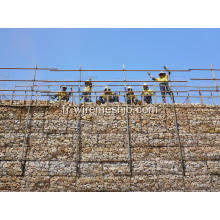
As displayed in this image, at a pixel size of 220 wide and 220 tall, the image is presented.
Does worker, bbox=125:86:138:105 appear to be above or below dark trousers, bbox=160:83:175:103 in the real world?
below

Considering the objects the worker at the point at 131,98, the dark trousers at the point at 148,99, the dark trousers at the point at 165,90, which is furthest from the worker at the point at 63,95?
the dark trousers at the point at 165,90

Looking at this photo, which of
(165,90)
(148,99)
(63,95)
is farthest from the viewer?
(165,90)

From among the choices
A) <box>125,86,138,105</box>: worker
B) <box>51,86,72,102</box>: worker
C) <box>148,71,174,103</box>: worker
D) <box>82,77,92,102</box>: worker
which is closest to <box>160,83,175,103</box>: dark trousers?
<box>148,71,174,103</box>: worker

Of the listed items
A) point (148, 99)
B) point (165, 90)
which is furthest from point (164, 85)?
point (148, 99)

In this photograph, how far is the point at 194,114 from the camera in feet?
34.1

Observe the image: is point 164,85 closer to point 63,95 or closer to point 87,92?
point 87,92

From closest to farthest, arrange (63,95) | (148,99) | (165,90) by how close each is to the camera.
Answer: (63,95)
(148,99)
(165,90)

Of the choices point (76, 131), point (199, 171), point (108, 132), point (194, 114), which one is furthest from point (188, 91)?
point (76, 131)

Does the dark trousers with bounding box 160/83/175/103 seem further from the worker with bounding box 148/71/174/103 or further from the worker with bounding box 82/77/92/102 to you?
the worker with bounding box 82/77/92/102

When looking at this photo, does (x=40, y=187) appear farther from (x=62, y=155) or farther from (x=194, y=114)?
(x=194, y=114)

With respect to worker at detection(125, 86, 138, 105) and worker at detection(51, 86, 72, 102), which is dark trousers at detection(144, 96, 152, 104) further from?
worker at detection(51, 86, 72, 102)

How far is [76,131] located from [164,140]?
4168 millimetres

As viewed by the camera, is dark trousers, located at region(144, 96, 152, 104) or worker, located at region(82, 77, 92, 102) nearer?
worker, located at region(82, 77, 92, 102)

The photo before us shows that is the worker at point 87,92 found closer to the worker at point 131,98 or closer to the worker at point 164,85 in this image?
the worker at point 131,98
